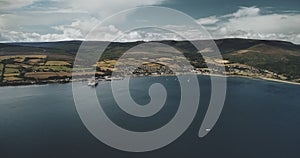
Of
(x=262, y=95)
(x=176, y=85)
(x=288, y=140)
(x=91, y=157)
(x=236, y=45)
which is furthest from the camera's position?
(x=236, y=45)

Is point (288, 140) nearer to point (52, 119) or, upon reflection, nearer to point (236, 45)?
point (52, 119)

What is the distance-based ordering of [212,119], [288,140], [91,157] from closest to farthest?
[91,157], [288,140], [212,119]

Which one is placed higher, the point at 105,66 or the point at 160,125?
the point at 105,66

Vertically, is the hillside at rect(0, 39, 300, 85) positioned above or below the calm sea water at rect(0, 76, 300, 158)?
above

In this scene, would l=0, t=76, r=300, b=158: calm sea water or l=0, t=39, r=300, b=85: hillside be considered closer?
l=0, t=76, r=300, b=158: calm sea water

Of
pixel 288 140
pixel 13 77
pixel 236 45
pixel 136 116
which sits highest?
pixel 236 45

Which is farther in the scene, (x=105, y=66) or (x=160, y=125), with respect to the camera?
(x=105, y=66)

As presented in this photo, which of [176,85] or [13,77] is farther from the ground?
[13,77]

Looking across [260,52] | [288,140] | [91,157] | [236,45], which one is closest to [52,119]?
[91,157]
